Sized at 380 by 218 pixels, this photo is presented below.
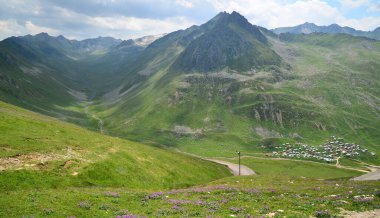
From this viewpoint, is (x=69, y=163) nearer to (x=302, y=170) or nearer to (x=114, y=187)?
(x=114, y=187)

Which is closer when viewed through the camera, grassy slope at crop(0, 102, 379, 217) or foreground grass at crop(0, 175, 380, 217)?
foreground grass at crop(0, 175, 380, 217)

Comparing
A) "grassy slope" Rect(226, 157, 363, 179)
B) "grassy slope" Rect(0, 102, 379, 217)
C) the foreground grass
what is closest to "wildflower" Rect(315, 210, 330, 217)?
the foreground grass

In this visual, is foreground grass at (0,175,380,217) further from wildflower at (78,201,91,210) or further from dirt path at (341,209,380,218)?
dirt path at (341,209,380,218)

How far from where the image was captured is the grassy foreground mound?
156 ft

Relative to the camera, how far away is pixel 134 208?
106 ft

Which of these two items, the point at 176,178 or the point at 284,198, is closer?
the point at 284,198

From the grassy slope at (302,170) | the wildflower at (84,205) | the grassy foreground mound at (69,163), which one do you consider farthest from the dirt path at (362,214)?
the grassy slope at (302,170)

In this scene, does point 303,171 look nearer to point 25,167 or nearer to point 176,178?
point 176,178

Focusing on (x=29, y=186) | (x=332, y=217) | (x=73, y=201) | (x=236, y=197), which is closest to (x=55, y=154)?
(x=29, y=186)

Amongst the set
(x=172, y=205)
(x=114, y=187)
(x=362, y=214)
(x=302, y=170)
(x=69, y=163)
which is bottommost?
(x=302, y=170)

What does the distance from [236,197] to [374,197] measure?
1582 cm

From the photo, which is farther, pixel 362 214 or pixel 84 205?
pixel 84 205

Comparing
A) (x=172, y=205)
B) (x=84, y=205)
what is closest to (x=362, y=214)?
(x=172, y=205)

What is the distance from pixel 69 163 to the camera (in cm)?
5606
